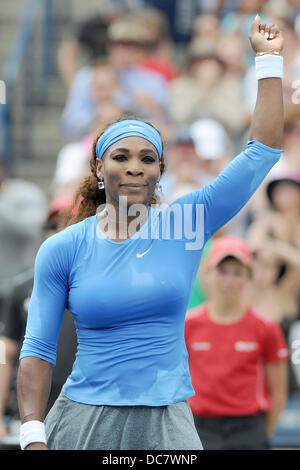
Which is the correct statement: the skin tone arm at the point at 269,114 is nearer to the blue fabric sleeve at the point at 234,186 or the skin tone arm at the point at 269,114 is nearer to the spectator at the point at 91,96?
the blue fabric sleeve at the point at 234,186

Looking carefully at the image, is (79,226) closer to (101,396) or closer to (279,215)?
(101,396)

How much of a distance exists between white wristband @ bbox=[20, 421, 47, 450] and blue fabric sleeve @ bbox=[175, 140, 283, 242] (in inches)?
28.4

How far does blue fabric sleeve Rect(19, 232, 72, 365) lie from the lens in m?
2.73

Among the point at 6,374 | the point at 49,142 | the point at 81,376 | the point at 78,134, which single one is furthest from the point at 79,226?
the point at 49,142

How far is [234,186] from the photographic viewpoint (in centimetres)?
271

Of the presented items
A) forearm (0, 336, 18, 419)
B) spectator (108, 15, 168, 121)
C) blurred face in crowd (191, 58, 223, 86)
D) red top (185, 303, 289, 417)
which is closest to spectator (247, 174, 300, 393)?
red top (185, 303, 289, 417)

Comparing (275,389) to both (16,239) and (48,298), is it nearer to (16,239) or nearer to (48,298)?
(48,298)

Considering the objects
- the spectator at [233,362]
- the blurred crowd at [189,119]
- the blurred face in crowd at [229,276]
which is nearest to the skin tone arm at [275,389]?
the spectator at [233,362]

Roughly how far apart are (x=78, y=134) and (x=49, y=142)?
1750 millimetres

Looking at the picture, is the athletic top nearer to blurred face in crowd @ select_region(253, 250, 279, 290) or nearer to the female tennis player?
the female tennis player

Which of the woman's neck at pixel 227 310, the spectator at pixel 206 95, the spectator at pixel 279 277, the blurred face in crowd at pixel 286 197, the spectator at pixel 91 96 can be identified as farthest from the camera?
the spectator at pixel 91 96

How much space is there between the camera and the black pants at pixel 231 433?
4418 millimetres

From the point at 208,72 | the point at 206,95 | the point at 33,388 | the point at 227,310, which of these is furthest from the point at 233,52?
the point at 33,388

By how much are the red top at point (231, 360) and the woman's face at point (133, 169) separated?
1.92 meters
